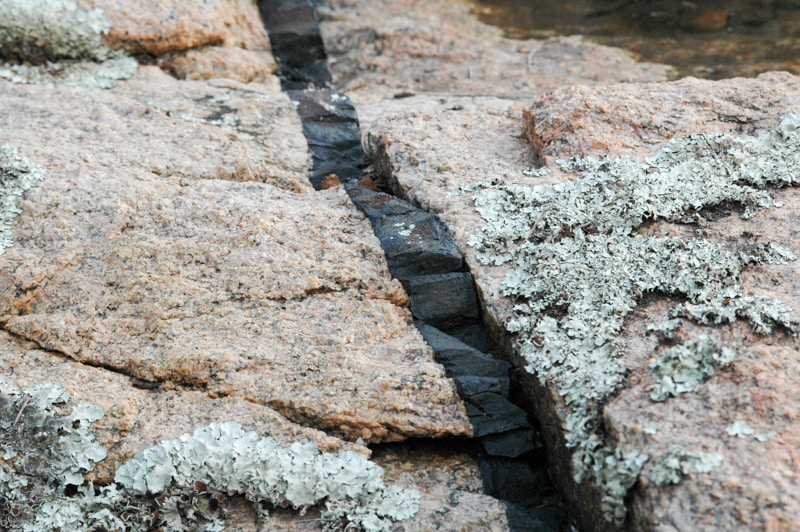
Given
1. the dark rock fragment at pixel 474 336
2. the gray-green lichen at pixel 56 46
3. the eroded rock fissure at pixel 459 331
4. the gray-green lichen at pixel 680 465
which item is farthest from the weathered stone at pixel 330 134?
the gray-green lichen at pixel 680 465

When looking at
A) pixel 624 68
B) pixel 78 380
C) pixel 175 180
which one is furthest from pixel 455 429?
pixel 624 68

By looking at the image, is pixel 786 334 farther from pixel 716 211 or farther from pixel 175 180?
pixel 175 180

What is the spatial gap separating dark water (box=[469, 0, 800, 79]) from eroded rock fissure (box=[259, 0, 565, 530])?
10.7 ft

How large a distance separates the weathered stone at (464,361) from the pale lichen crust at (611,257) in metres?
0.19

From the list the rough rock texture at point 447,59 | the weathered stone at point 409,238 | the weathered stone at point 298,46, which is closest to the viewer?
the weathered stone at point 409,238

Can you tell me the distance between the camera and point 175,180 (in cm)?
349

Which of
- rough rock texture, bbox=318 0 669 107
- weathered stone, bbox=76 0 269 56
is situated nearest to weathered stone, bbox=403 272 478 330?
rough rock texture, bbox=318 0 669 107

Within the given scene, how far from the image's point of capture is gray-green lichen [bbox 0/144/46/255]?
323 centimetres

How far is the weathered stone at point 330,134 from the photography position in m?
3.96

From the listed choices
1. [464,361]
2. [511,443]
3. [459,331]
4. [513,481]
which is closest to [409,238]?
[459,331]

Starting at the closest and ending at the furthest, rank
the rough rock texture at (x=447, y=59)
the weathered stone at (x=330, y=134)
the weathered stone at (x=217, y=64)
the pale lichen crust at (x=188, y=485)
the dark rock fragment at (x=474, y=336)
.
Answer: the pale lichen crust at (x=188, y=485)
the dark rock fragment at (x=474, y=336)
the weathered stone at (x=330, y=134)
the weathered stone at (x=217, y=64)
the rough rock texture at (x=447, y=59)

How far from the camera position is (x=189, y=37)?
510 centimetres

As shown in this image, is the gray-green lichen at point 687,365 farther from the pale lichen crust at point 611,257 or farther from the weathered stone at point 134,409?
the weathered stone at point 134,409

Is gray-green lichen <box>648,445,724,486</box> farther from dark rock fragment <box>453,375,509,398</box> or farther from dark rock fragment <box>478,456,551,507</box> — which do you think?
dark rock fragment <box>453,375,509,398</box>
